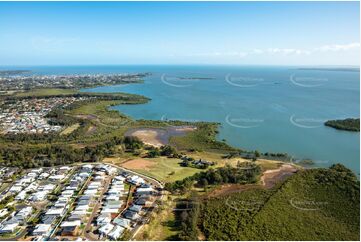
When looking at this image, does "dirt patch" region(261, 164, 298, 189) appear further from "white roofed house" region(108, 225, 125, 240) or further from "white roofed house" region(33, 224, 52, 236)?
"white roofed house" region(33, 224, 52, 236)

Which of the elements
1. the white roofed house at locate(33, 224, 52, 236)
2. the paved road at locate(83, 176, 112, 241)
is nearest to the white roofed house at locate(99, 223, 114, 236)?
the paved road at locate(83, 176, 112, 241)

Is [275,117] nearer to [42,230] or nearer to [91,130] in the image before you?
[91,130]

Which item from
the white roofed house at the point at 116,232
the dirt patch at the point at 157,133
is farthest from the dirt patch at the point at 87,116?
the white roofed house at the point at 116,232

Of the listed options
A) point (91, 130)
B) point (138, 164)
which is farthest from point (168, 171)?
point (91, 130)

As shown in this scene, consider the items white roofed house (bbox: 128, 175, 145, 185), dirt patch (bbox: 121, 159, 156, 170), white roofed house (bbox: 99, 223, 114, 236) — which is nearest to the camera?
white roofed house (bbox: 99, 223, 114, 236)

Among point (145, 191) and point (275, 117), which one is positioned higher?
point (275, 117)

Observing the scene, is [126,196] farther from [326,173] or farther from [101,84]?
[101,84]
